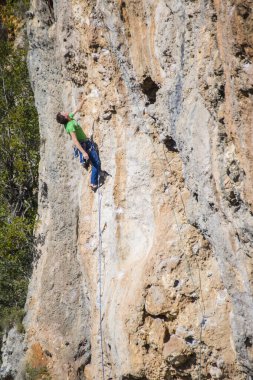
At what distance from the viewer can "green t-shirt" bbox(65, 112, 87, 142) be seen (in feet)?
37.0

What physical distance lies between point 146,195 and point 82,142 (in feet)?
5.94

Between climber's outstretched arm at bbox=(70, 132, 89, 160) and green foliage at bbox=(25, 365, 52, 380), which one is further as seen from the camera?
green foliage at bbox=(25, 365, 52, 380)

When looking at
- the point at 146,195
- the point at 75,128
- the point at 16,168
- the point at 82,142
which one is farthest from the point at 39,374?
the point at 16,168

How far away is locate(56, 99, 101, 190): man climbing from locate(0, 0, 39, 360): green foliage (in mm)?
5091

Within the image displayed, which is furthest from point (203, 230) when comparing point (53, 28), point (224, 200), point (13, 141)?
point (13, 141)

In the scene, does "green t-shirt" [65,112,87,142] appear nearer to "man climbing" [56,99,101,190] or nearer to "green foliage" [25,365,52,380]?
"man climbing" [56,99,101,190]


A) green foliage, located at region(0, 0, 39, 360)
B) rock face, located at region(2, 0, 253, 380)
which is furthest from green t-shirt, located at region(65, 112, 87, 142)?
green foliage, located at region(0, 0, 39, 360)

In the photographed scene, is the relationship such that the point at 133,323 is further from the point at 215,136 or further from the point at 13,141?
the point at 13,141

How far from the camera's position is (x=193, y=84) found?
26.8 feet

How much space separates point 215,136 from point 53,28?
7.32 m

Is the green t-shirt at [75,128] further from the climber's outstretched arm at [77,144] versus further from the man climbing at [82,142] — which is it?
the climber's outstretched arm at [77,144]

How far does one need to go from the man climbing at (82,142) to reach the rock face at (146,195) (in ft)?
0.63

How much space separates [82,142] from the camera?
1169 cm

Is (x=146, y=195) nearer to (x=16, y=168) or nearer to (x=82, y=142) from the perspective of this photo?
(x=82, y=142)
